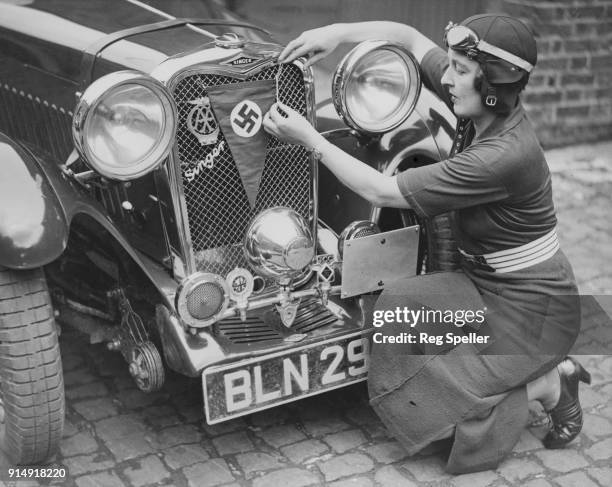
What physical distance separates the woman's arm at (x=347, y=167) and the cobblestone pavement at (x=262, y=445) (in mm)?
858

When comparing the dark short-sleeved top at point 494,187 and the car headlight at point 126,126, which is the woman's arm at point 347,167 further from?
the car headlight at point 126,126

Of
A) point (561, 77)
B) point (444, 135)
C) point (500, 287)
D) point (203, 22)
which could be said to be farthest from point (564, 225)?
point (203, 22)

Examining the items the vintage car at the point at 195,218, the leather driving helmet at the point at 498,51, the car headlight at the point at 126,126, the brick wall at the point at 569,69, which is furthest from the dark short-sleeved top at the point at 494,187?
the brick wall at the point at 569,69

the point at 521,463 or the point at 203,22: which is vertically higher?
the point at 203,22

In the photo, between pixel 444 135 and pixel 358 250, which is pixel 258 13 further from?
pixel 358 250

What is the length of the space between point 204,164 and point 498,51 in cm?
94

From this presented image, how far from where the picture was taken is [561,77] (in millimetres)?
5637

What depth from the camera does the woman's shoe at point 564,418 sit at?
2.85 meters

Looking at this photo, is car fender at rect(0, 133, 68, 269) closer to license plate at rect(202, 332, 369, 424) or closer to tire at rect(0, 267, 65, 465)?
tire at rect(0, 267, 65, 465)

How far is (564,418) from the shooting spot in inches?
112

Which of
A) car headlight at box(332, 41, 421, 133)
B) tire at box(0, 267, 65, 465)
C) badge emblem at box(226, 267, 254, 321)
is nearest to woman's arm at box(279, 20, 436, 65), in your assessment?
car headlight at box(332, 41, 421, 133)

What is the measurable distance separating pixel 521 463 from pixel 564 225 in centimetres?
219

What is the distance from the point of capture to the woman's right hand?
267 centimetres

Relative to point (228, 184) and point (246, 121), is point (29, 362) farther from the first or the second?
point (246, 121)
